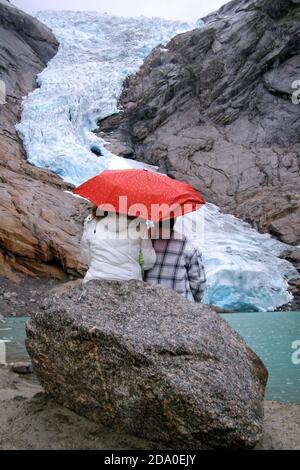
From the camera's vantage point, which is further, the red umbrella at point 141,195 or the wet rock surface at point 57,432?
the red umbrella at point 141,195

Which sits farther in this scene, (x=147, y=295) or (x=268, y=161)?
(x=268, y=161)

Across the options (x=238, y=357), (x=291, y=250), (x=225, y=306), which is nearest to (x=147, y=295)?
(x=238, y=357)

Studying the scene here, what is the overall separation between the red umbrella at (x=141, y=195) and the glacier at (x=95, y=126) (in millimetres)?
16787

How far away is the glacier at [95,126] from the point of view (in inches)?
831

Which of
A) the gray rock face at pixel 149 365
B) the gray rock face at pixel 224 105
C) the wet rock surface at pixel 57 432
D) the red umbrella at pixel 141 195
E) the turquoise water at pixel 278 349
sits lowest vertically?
the turquoise water at pixel 278 349

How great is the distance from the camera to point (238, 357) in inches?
132

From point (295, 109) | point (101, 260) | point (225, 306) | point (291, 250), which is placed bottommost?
point (225, 306)

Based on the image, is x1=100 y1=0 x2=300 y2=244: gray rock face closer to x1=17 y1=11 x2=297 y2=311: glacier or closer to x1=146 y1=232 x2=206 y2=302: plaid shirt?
x1=17 y1=11 x2=297 y2=311: glacier

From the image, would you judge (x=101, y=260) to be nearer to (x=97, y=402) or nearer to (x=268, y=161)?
(x=97, y=402)

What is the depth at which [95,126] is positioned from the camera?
35.2 m

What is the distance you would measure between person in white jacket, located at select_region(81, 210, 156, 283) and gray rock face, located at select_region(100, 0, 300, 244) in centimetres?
2705

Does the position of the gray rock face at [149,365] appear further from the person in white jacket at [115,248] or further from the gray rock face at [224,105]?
the gray rock face at [224,105]

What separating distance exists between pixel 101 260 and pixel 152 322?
60 centimetres

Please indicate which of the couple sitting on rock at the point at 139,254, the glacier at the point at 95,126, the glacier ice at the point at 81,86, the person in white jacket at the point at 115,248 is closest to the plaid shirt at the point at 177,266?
the couple sitting on rock at the point at 139,254
